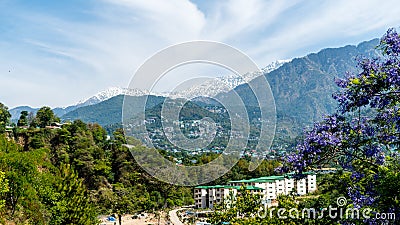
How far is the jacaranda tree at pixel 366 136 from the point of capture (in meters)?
3.12

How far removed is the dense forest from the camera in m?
15.3

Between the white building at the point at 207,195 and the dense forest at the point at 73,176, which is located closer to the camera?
the dense forest at the point at 73,176

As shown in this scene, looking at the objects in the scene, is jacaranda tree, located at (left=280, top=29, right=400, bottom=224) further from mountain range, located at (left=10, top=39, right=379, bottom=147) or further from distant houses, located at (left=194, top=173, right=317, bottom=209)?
mountain range, located at (left=10, top=39, right=379, bottom=147)

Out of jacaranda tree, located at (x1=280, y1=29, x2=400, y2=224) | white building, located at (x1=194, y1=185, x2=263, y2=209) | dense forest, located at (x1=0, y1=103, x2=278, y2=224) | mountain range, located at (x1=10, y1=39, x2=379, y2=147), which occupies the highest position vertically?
mountain range, located at (x1=10, y1=39, x2=379, y2=147)

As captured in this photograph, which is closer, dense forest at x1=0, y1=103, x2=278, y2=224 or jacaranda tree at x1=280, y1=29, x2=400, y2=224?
jacaranda tree at x1=280, y1=29, x2=400, y2=224

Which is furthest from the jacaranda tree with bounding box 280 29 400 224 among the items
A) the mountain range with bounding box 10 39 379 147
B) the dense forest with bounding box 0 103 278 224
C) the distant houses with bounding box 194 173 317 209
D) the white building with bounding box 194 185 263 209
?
the mountain range with bounding box 10 39 379 147

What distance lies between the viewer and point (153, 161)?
26469 millimetres

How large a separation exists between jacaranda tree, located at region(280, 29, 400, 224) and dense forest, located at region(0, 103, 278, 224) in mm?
13727

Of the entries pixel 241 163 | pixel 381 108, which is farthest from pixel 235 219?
pixel 241 163

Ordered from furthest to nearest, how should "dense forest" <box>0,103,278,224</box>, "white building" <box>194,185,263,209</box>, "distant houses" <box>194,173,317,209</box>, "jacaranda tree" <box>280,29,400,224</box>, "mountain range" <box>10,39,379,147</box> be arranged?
"mountain range" <box>10,39,379,147</box> < "white building" <box>194,185,263,209</box> < "distant houses" <box>194,173,317,209</box> < "dense forest" <box>0,103,278,224</box> < "jacaranda tree" <box>280,29,400,224</box>

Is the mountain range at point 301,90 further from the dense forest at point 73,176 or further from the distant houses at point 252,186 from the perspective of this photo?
the dense forest at point 73,176

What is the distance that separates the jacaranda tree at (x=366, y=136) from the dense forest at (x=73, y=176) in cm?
1373

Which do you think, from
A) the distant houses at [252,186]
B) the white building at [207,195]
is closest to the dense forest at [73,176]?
→ the white building at [207,195]

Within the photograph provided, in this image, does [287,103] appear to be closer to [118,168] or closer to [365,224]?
[118,168]
